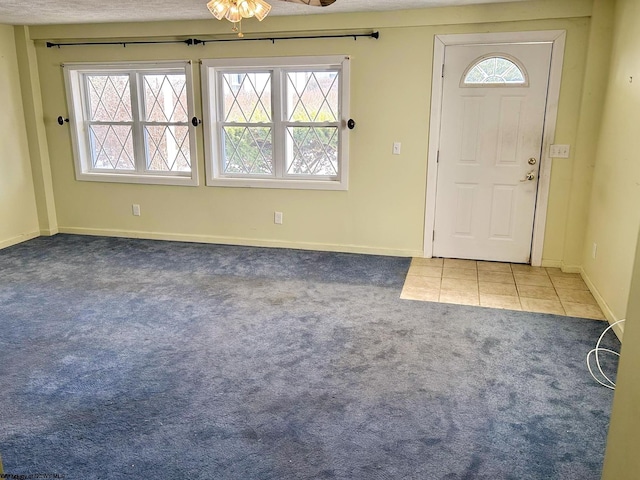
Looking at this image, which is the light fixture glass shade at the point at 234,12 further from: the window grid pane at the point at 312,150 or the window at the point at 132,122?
the window at the point at 132,122

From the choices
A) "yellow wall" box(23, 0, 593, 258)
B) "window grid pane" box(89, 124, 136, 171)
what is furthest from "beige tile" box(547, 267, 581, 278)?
"window grid pane" box(89, 124, 136, 171)

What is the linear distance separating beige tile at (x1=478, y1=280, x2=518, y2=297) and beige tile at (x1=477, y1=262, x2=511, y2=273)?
1.22ft

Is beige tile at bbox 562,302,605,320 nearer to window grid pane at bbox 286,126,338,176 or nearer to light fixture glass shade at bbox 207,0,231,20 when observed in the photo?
window grid pane at bbox 286,126,338,176

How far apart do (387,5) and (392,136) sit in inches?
44.7

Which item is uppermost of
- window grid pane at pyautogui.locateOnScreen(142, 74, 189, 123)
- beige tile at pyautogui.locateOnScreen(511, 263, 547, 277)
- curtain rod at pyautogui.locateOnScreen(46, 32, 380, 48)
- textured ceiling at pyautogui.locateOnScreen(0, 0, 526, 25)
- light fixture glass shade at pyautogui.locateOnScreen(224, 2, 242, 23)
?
textured ceiling at pyautogui.locateOnScreen(0, 0, 526, 25)

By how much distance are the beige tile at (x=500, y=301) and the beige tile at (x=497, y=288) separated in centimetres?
7

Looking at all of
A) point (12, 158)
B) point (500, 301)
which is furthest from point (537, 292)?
point (12, 158)

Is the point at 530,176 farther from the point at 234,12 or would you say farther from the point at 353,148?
the point at 234,12

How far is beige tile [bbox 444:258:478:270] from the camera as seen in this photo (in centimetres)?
467

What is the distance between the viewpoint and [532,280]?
4.30m

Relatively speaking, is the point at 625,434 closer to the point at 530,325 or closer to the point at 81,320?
the point at 530,325

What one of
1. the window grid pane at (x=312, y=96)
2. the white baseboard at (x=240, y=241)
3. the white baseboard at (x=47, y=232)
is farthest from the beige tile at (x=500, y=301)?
the white baseboard at (x=47, y=232)

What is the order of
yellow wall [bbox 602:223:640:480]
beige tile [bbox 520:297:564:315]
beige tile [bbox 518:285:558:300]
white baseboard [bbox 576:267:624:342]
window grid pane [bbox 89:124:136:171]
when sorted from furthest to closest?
window grid pane [bbox 89:124:136:171] → beige tile [bbox 518:285:558:300] → beige tile [bbox 520:297:564:315] → white baseboard [bbox 576:267:624:342] → yellow wall [bbox 602:223:640:480]

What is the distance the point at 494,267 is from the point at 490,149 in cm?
109
